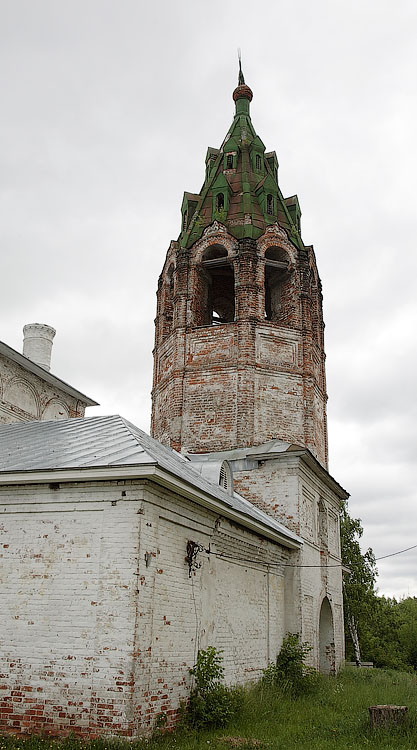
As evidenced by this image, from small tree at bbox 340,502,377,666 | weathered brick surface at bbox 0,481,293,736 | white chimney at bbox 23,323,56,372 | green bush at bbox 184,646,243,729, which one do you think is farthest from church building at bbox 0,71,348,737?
small tree at bbox 340,502,377,666

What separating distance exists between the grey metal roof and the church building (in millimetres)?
47

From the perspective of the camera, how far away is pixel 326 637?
16172 millimetres

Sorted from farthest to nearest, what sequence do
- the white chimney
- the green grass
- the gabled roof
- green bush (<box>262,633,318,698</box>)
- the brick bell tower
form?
1. the brick bell tower
2. the white chimney
3. the gabled roof
4. green bush (<box>262,633,318,698</box>)
5. the green grass

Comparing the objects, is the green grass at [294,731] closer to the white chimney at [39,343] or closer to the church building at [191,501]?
the church building at [191,501]

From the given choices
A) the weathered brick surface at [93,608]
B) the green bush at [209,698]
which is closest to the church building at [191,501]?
the weathered brick surface at [93,608]

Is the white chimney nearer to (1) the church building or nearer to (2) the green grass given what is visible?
(1) the church building

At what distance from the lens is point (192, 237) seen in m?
17.9

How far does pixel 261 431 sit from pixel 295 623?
4.24 metres

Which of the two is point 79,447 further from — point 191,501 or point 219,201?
point 219,201

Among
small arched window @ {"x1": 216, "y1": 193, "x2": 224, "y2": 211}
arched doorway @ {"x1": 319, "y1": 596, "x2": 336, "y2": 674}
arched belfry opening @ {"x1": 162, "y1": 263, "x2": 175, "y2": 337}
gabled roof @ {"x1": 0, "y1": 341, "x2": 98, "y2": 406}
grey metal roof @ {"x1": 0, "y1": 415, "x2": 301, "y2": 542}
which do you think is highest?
small arched window @ {"x1": 216, "y1": 193, "x2": 224, "y2": 211}

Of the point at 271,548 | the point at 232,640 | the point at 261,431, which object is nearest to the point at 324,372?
the point at 261,431

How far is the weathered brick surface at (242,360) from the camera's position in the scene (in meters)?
15.7

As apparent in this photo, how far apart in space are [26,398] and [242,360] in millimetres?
4995

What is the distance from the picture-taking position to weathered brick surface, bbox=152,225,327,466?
15.7 m
